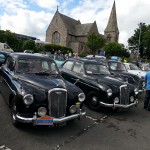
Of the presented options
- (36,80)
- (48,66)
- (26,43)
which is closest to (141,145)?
(36,80)

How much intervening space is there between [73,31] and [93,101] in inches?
2494

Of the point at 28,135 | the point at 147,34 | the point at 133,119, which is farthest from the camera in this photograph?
the point at 147,34

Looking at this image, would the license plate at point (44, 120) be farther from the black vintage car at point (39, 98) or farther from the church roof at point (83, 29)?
the church roof at point (83, 29)

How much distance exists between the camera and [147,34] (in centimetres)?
5744

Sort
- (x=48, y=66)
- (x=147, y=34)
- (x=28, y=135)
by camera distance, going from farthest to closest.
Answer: (x=147, y=34)
(x=48, y=66)
(x=28, y=135)

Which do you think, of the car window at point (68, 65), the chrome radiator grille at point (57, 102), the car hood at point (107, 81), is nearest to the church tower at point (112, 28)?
the car window at point (68, 65)

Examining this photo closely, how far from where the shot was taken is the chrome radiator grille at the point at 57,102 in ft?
14.8

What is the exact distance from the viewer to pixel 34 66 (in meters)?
5.79

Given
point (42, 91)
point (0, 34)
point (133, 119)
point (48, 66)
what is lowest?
point (133, 119)

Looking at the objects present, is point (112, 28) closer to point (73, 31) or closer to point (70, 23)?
point (73, 31)

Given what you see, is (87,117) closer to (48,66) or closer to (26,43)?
(48,66)

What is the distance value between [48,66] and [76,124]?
2013 millimetres

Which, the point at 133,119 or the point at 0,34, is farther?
the point at 0,34

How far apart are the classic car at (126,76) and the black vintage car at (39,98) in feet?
17.2
